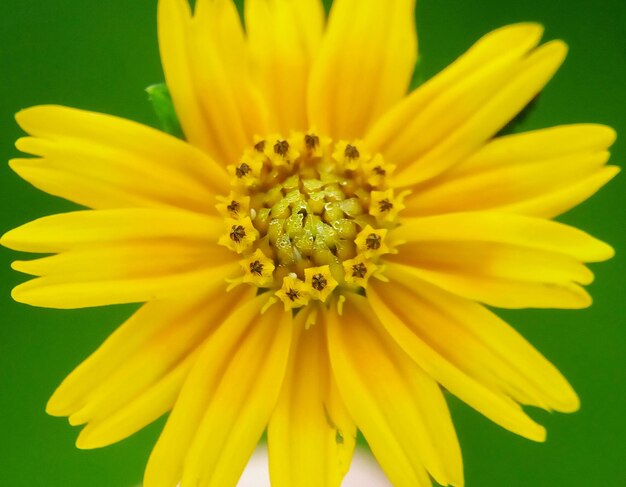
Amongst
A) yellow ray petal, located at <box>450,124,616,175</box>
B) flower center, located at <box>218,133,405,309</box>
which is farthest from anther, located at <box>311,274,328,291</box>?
yellow ray petal, located at <box>450,124,616,175</box>

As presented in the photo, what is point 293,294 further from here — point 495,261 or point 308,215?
point 495,261

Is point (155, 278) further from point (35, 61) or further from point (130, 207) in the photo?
point (35, 61)

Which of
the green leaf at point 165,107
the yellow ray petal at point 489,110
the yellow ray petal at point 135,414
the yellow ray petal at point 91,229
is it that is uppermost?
the green leaf at point 165,107

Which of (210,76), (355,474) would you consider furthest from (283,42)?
(355,474)

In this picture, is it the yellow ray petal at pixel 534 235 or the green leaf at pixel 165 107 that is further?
the green leaf at pixel 165 107

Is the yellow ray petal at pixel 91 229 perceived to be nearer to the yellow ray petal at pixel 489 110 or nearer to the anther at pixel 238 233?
the anther at pixel 238 233

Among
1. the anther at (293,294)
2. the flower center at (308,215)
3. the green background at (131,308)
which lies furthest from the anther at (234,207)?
the green background at (131,308)
